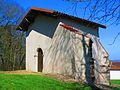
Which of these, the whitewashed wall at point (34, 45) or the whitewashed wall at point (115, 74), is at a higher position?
the whitewashed wall at point (34, 45)

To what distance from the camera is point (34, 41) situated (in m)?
25.0

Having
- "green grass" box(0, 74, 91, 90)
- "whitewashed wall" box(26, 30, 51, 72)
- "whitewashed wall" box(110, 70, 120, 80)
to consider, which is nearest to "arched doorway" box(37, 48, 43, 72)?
"whitewashed wall" box(26, 30, 51, 72)

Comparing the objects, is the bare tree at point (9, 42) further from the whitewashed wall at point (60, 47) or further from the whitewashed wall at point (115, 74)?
the whitewashed wall at point (115, 74)

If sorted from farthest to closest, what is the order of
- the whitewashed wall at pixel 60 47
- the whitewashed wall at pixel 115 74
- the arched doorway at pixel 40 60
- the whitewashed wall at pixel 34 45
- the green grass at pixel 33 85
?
the whitewashed wall at pixel 115 74 < the arched doorway at pixel 40 60 < the whitewashed wall at pixel 34 45 < the whitewashed wall at pixel 60 47 < the green grass at pixel 33 85

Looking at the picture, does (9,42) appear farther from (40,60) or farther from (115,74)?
(115,74)

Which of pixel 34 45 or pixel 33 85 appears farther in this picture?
pixel 34 45

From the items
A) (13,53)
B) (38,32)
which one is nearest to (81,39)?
(38,32)

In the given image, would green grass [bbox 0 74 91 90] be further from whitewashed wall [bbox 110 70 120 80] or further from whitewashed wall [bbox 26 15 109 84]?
whitewashed wall [bbox 110 70 120 80]

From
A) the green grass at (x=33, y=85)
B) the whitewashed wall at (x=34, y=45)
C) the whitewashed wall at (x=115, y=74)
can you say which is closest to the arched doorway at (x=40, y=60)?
the whitewashed wall at (x=34, y=45)

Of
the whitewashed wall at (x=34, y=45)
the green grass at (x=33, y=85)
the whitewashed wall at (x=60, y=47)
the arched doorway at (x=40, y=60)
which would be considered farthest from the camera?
the arched doorway at (x=40, y=60)

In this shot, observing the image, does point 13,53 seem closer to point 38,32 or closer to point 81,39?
point 38,32

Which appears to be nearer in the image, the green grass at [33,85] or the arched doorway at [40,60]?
the green grass at [33,85]

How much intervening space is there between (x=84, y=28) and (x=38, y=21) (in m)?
3.91

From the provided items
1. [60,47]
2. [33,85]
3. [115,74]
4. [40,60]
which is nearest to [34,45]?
[40,60]
